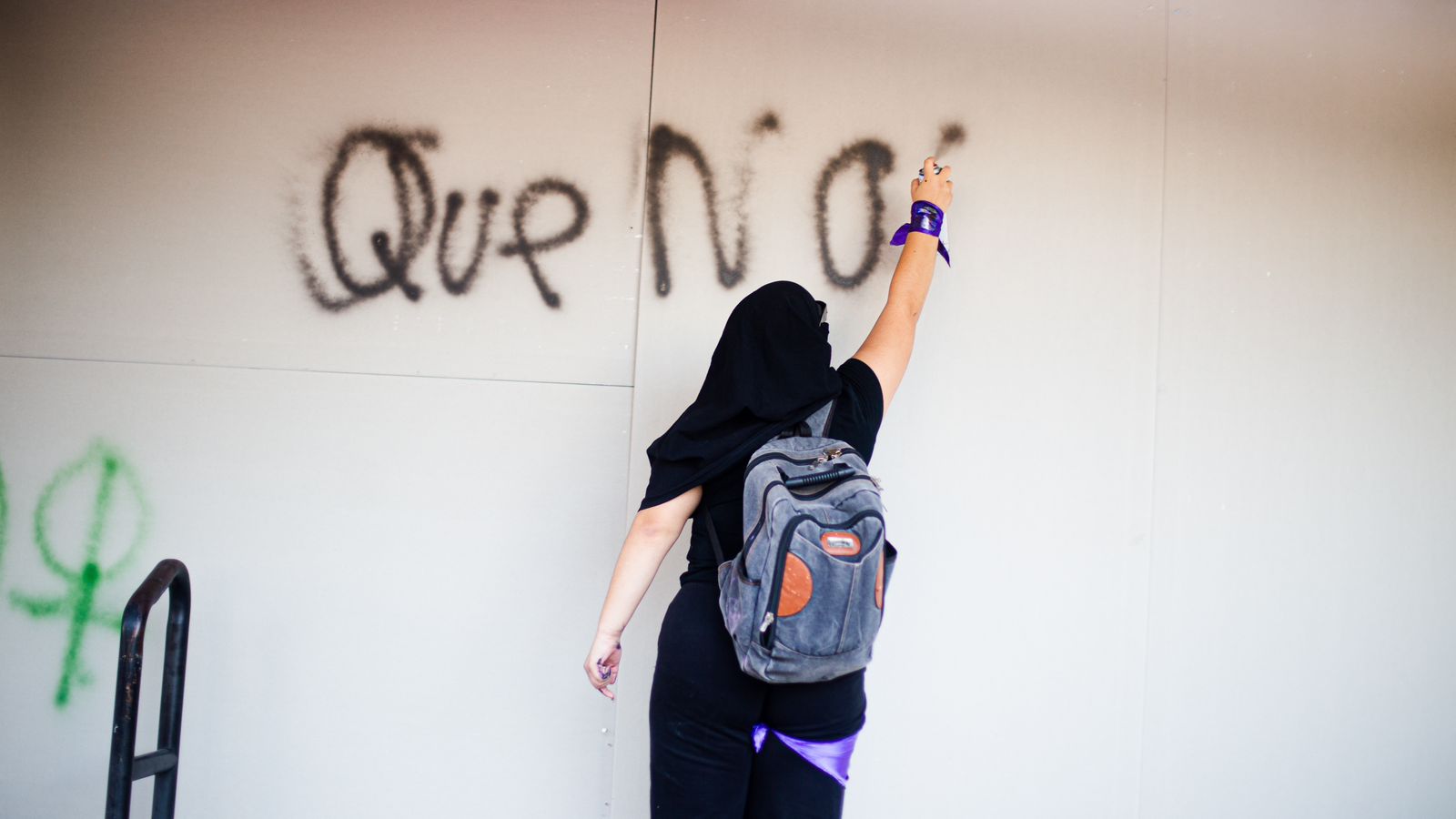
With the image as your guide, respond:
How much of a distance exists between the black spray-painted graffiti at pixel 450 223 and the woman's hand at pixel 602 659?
1024mm

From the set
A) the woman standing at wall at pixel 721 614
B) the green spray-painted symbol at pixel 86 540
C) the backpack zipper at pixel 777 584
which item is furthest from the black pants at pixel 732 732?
the green spray-painted symbol at pixel 86 540

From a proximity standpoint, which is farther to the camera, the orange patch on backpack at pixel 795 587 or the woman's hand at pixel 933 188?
the woman's hand at pixel 933 188

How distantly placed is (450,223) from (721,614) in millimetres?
1408

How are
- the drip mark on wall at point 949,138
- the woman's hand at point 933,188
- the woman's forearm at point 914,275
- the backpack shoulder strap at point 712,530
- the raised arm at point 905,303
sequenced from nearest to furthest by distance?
the backpack shoulder strap at point 712,530
the raised arm at point 905,303
the woman's forearm at point 914,275
the woman's hand at point 933,188
the drip mark on wall at point 949,138

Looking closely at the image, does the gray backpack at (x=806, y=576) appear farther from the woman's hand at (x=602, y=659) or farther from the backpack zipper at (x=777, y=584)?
the woman's hand at (x=602, y=659)

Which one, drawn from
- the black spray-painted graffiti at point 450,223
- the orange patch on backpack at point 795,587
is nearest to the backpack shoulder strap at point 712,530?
the orange patch on backpack at point 795,587

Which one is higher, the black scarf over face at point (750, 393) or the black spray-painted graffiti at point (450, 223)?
the black spray-painted graffiti at point (450, 223)

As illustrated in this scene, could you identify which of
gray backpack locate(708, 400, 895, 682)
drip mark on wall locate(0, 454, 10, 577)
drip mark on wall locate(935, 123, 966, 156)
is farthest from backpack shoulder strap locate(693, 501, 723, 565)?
drip mark on wall locate(0, 454, 10, 577)

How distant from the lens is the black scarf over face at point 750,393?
1.85m

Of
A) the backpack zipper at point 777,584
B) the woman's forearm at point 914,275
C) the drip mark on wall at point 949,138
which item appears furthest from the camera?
the drip mark on wall at point 949,138

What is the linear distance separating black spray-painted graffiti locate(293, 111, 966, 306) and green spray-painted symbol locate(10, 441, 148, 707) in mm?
720

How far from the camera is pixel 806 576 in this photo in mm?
1648

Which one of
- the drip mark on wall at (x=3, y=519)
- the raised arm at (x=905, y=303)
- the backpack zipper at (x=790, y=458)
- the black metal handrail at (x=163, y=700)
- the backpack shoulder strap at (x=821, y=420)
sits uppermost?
the raised arm at (x=905, y=303)

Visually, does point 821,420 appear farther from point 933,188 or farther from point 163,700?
point 163,700
